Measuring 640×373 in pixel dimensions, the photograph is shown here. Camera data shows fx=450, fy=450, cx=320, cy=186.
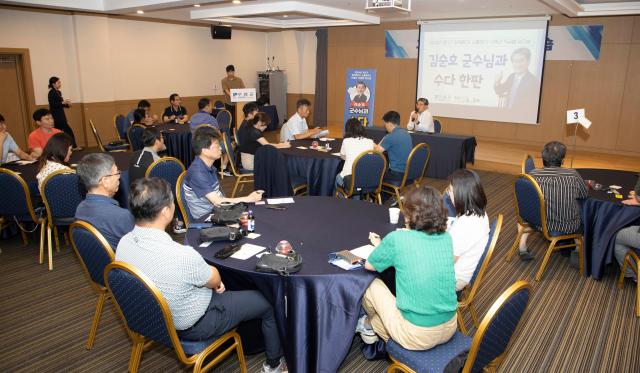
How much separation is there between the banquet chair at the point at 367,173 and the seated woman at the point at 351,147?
0.11m

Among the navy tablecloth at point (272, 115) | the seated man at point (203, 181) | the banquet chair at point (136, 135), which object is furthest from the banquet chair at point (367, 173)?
the navy tablecloth at point (272, 115)

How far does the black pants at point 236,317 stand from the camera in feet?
7.64

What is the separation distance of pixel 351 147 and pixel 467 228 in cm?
267

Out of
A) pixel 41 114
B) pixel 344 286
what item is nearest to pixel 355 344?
pixel 344 286

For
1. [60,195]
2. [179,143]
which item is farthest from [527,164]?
[179,143]

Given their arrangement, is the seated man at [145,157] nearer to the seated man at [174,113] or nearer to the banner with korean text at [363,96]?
the seated man at [174,113]

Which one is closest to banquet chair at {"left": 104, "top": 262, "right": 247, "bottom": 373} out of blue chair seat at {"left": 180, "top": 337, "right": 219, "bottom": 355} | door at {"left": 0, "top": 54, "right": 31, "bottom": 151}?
blue chair seat at {"left": 180, "top": 337, "right": 219, "bottom": 355}

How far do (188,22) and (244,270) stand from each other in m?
11.1

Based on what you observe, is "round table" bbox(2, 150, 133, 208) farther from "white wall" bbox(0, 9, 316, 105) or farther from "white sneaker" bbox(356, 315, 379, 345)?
"white wall" bbox(0, 9, 316, 105)

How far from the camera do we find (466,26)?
Answer: 11078 millimetres

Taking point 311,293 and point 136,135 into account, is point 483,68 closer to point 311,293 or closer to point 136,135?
point 136,135

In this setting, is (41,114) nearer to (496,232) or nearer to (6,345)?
(6,345)

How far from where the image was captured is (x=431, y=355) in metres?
2.23

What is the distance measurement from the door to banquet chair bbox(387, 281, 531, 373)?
969 cm
